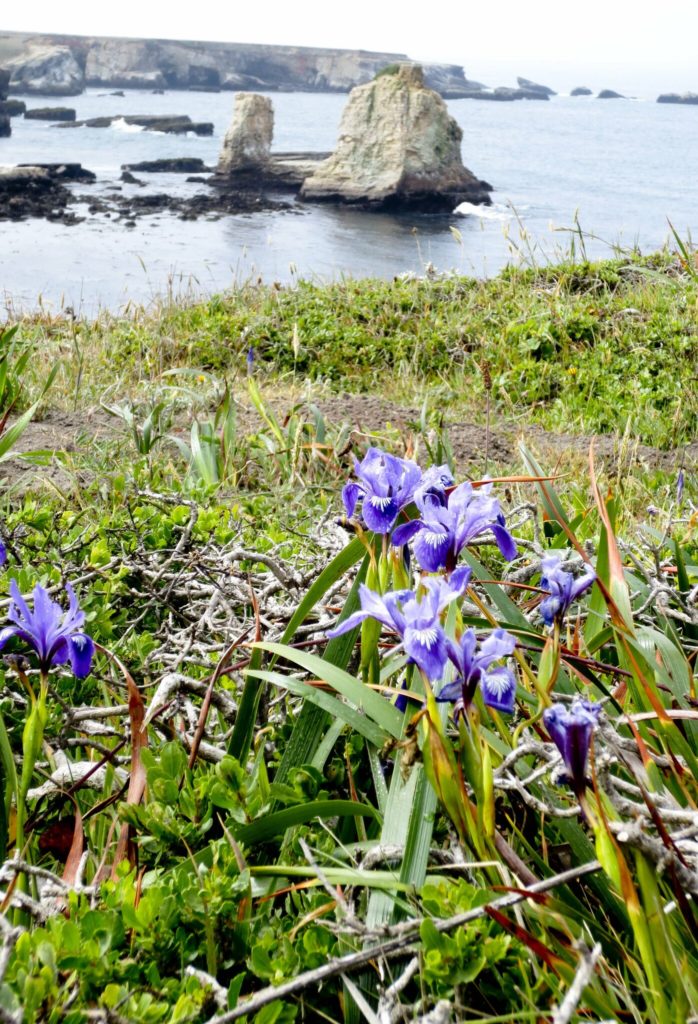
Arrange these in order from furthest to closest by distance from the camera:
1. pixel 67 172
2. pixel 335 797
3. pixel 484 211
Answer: pixel 67 172
pixel 484 211
pixel 335 797

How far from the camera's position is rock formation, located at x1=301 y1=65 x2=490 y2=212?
135 feet

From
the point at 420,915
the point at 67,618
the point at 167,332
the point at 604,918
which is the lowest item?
the point at 167,332

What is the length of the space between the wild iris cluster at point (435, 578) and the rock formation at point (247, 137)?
159 feet

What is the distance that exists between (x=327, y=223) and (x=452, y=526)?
38.0m

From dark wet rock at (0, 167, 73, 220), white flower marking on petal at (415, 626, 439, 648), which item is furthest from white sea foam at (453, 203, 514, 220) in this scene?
white flower marking on petal at (415, 626, 439, 648)

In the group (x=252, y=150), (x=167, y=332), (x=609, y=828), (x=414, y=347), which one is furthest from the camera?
(x=252, y=150)

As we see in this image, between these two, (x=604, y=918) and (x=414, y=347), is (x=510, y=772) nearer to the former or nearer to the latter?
(x=604, y=918)

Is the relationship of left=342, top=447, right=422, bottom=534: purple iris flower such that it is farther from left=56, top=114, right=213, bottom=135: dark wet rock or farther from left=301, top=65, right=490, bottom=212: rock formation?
left=56, top=114, right=213, bottom=135: dark wet rock

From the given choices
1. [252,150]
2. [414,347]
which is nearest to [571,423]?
[414,347]

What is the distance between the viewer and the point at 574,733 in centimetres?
78

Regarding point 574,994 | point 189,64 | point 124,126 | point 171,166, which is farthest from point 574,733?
point 189,64

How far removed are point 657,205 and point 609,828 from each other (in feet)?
150

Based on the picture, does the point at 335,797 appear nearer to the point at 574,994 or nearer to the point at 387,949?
the point at 387,949

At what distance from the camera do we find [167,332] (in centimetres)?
759
